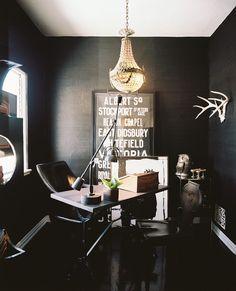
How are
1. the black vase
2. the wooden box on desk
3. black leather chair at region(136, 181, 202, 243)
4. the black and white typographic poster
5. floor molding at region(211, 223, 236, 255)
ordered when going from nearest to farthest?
the black vase → black leather chair at region(136, 181, 202, 243) → the wooden box on desk → floor molding at region(211, 223, 236, 255) → the black and white typographic poster

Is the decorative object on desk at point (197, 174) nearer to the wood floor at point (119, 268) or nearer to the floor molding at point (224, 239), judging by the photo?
the floor molding at point (224, 239)

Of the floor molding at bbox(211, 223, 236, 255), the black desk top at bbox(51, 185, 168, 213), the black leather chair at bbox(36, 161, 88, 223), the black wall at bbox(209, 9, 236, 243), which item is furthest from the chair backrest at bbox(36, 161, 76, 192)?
the floor molding at bbox(211, 223, 236, 255)

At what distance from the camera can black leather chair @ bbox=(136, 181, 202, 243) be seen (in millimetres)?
2467

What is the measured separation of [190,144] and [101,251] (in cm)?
219

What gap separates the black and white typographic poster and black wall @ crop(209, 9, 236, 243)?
0.98m

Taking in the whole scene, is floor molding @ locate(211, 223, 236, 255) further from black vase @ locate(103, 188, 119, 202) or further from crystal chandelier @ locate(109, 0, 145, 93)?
crystal chandelier @ locate(109, 0, 145, 93)

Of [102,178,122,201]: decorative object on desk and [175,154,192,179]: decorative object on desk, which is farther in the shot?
[175,154,192,179]: decorative object on desk

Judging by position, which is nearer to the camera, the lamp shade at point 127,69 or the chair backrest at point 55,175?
→ the lamp shade at point 127,69

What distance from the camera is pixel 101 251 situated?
3.26 metres

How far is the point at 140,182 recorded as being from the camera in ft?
8.69

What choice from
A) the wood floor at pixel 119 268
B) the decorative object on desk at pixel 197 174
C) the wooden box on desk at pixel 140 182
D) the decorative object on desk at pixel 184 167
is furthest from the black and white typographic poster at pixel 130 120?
the wooden box on desk at pixel 140 182

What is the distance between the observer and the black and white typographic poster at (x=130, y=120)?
13.8 ft

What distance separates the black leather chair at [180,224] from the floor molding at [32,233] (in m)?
1.58

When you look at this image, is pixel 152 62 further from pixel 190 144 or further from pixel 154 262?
pixel 154 262
